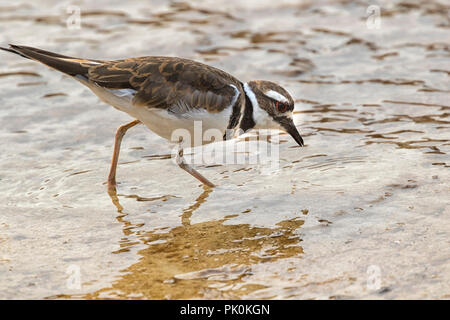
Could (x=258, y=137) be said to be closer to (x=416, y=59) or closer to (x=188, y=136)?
(x=188, y=136)

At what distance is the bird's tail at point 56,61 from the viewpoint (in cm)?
697

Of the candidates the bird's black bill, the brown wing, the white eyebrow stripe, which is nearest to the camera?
the brown wing

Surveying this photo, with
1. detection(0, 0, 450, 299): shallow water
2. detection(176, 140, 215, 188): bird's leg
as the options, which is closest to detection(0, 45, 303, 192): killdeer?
detection(176, 140, 215, 188): bird's leg

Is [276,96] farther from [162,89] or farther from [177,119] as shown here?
[162,89]

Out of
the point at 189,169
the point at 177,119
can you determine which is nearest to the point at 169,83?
the point at 177,119

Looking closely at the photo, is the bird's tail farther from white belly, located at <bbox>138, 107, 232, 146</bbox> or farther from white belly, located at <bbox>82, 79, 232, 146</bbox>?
white belly, located at <bbox>138, 107, 232, 146</bbox>

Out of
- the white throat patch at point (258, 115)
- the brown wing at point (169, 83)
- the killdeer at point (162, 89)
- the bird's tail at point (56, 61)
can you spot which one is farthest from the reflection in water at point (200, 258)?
the bird's tail at point (56, 61)

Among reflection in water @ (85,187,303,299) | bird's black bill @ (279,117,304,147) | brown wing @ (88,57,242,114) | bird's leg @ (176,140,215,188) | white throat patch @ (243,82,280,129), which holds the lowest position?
reflection in water @ (85,187,303,299)

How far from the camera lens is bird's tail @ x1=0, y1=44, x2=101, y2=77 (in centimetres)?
697

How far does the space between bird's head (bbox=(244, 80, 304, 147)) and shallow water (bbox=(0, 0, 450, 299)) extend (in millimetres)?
571

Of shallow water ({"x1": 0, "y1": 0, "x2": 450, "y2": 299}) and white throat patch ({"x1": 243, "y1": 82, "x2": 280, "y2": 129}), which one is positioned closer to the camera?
shallow water ({"x1": 0, "y1": 0, "x2": 450, "y2": 299})

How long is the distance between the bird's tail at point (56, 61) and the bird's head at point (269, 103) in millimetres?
1734

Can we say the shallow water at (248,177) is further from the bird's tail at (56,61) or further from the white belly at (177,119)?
the bird's tail at (56,61)
